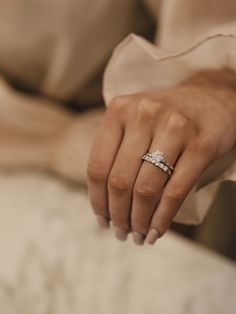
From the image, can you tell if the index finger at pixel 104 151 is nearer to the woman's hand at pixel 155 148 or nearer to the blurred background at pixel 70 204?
the woman's hand at pixel 155 148

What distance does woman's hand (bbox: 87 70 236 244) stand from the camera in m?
0.42

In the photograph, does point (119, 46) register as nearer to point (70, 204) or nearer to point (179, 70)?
point (179, 70)

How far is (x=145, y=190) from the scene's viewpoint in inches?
16.6

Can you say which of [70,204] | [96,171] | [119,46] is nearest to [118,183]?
[96,171]

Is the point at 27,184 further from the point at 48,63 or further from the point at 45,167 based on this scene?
the point at 48,63

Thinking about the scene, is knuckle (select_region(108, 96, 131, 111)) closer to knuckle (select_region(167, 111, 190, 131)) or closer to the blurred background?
knuckle (select_region(167, 111, 190, 131))

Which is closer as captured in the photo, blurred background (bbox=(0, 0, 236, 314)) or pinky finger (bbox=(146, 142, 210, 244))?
pinky finger (bbox=(146, 142, 210, 244))

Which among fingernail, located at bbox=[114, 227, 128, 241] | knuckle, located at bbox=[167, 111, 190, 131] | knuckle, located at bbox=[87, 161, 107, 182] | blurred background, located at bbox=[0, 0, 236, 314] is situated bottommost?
blurred background, located at bbox=[0, 0, 236, 314]

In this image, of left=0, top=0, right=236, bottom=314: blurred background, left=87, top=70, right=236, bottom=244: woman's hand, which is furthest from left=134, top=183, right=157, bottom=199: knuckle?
left=0, top=0, right=236, bottom=314: blurred background

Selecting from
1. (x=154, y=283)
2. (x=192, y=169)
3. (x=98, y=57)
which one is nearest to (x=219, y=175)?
(x=192, y=169)

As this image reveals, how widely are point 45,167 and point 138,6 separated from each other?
11.1 inches

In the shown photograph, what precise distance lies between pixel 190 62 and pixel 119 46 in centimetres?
7

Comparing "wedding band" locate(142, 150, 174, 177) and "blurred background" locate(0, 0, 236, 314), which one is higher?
"wedding band" locate(142, 150, 174, 177)

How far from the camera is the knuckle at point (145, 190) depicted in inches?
16.6
